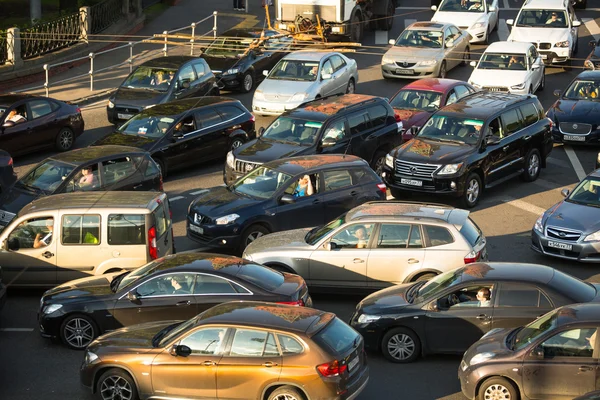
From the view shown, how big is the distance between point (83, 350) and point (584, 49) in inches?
1032

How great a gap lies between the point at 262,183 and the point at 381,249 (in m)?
3.65

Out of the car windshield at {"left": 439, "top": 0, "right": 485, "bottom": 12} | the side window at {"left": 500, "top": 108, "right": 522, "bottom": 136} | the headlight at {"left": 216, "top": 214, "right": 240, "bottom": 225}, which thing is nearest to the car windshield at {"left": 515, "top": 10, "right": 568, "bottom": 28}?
the car windshield at {"left": 439, "top": 0, "right": 485, "bottom": 12}

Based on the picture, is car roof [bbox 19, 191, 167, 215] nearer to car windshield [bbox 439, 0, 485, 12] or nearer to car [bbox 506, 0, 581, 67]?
car [bbox 506, 0, 581, 67]

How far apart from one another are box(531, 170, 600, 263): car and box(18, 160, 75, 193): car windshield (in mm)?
8805

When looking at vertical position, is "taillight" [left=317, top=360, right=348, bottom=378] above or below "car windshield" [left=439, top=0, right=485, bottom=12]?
below

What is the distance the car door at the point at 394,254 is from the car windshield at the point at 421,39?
54.7 ft

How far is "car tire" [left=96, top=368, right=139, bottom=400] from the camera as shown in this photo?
12.8m

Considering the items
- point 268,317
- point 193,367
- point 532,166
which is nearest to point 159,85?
point 532,166

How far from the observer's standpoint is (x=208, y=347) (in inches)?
490

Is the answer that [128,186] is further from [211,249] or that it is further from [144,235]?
[144,235]

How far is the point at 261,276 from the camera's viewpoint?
15.1m

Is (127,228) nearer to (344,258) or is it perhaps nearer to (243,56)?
(344,258)

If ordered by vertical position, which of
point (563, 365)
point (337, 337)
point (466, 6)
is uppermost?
point (466, 6)

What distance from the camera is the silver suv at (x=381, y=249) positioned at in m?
16.2
